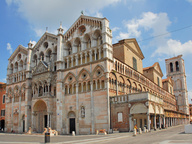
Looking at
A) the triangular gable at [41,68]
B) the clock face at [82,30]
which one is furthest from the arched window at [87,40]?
the triangular gable at [41,68]

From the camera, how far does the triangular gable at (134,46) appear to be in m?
42.4

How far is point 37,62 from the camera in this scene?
44250 millimetres

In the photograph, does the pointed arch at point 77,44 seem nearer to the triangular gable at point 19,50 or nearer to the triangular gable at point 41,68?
the triangular gable at point 41,68

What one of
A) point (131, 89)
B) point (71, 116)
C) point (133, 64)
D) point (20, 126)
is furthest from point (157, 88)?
point (20, 126)

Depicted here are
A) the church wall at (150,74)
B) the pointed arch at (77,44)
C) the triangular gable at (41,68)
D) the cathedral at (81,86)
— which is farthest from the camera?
the church wall at (150,74)

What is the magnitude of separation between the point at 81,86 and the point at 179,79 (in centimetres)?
6563

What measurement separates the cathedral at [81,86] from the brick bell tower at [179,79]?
43.1m

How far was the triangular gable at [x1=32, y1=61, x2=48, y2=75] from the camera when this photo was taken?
40216mm

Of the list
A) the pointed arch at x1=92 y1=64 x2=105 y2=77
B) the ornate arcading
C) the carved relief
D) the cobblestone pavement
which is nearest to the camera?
the cobblestone pavement

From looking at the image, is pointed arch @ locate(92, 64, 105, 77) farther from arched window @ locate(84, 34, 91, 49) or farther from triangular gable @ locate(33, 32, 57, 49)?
triangular gable @ locate(33, 32, 57, 49)

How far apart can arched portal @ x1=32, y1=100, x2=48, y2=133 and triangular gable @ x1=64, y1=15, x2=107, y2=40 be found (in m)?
13.8

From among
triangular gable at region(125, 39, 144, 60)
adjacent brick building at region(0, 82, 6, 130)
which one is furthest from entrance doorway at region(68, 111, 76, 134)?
adjacent brick building at region(0, 82, 6, 130)

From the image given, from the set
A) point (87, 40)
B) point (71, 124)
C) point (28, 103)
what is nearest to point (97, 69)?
point (87, 40)

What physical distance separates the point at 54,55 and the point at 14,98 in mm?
15035
